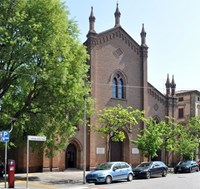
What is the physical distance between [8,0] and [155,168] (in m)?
18.3

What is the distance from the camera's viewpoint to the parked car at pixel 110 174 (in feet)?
82.8

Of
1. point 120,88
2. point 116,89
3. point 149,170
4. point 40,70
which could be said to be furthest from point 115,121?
point 120,88

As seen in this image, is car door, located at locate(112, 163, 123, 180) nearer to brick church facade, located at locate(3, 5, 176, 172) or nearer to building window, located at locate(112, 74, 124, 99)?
brick church facade, located at locate(3, 5, 176, 172)

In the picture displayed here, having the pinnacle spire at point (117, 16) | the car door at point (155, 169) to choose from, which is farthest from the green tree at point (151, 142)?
the pinnacle spire at point (117, 16)

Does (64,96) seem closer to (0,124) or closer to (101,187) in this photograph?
(0,124)

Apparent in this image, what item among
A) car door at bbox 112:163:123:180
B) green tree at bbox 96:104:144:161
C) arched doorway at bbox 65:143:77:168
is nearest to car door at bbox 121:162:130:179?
car door at bbox 112:163:123:180

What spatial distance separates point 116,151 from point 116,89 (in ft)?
24.2

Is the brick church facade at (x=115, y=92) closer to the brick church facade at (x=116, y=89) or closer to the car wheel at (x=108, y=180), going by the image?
the brick church facade at (x=116, y=89)

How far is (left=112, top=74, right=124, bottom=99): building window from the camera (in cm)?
4216

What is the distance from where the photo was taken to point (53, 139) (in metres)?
27.5

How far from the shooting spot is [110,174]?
2575 cm

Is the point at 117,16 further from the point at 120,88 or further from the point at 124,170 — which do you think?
the point at 124,170

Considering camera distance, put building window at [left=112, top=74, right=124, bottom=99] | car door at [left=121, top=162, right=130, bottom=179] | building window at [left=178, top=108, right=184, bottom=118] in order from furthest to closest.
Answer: building window at [left=178, top=108, right=184, bottom=118] → building window at [left=112, top=74, right=124, bottom=99] → car door at [left=121, top=162, right=130, bottom=179]

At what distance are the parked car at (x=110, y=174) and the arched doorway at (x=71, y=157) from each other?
39.0 ft
